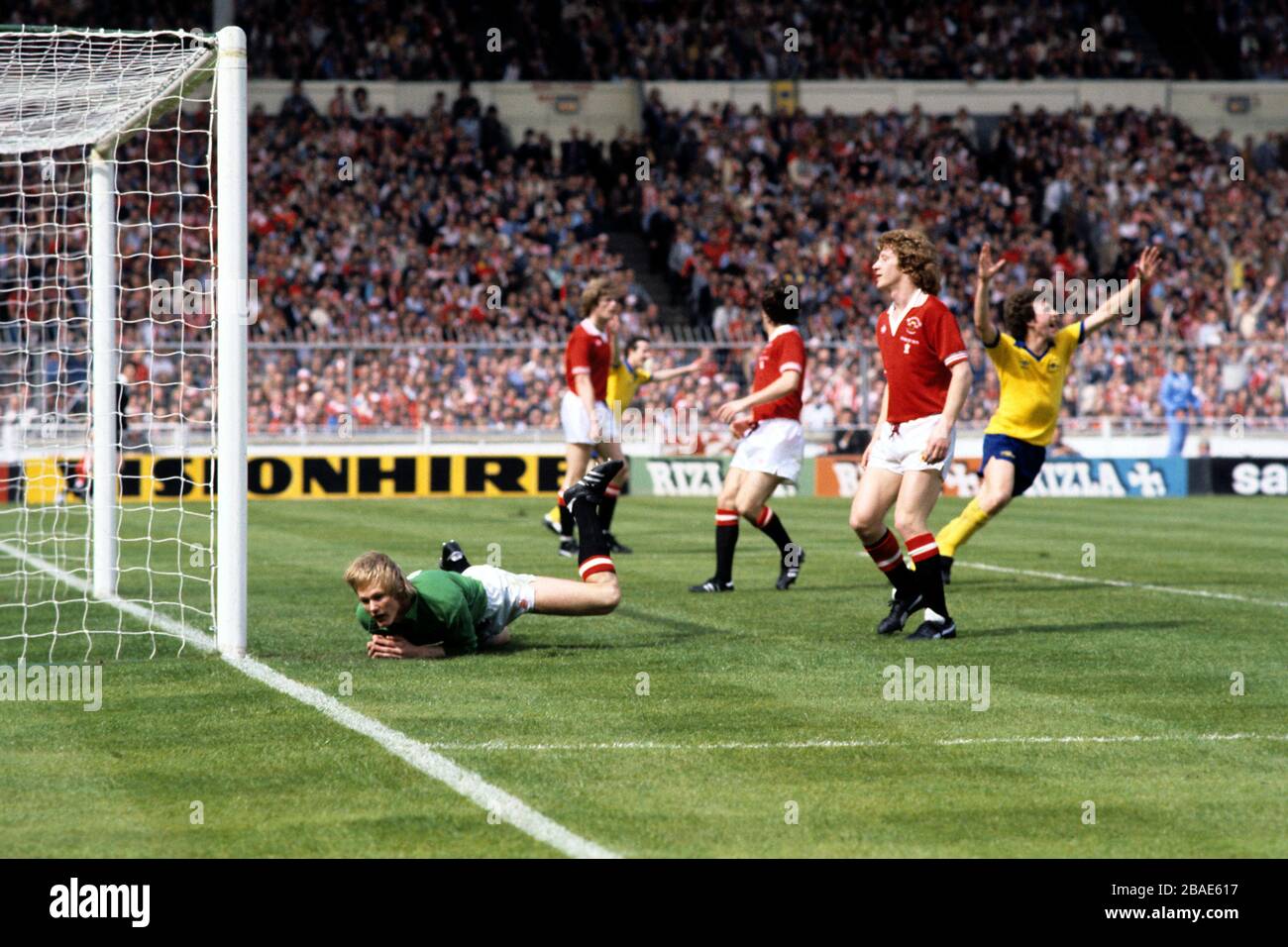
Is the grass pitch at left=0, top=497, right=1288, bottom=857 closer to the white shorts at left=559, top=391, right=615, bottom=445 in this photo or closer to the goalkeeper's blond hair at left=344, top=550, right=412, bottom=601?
the goalkeeper's blond hair at left=344, top=550, right=412, bottom=601

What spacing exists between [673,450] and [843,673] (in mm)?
20044

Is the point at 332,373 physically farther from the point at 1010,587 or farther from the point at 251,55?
the point at 1010,587

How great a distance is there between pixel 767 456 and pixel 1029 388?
198 cm

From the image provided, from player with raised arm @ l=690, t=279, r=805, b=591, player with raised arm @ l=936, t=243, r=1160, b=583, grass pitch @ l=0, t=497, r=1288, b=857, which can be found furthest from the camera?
player with raised arm @ l=936, t=243, r=1160, b=583

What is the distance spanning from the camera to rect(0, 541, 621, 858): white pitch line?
515 centimetres

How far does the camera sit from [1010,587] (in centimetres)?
1301

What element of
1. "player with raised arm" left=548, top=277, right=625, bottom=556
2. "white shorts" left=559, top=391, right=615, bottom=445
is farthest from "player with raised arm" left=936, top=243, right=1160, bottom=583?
"white shorts" left=559, top=391, right=615, bottom=445

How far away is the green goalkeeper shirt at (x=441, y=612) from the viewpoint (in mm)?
8438

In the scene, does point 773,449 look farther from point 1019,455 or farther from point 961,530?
point 1019,455

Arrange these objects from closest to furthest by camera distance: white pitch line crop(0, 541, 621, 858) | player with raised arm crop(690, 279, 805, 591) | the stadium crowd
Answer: white pitch line crop(0, 541, 621, 858) → player with raised arm crop(690, 279, 805, 591) → the stadium crowd

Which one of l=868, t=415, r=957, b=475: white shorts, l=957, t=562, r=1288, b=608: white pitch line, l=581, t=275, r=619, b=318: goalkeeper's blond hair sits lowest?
l=957, t=562, r=1288, b=608: white pitch line

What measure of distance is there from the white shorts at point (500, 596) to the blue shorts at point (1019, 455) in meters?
4.98

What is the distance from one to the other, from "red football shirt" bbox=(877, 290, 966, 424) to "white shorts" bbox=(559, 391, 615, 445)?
561cm

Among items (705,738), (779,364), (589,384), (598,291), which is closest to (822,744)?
(705,738)
